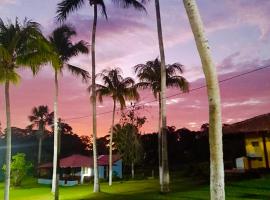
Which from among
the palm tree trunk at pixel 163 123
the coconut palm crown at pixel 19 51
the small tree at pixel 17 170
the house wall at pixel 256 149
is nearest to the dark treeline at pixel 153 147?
the small tree at pixel 17 170

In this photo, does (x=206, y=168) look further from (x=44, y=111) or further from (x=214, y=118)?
(x=44, y=111)

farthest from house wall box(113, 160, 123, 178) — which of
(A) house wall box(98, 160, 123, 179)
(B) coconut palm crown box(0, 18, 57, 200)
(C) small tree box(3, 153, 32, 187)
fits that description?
(B) coconut palm crown box(0, 18, 57, 200)

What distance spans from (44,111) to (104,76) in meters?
46.7

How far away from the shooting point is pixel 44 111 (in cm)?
8319

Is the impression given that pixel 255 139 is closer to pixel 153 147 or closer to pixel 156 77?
pixel 156 77

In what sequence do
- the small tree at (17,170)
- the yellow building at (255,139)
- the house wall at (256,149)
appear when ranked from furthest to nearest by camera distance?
the small tree at (17,170) < the house wall at (256,149) < the yellow building at (255,139)

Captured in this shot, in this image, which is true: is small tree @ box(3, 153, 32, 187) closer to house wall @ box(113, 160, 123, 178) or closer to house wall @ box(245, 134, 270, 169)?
house wall @ box(113, 160, 123, 178)

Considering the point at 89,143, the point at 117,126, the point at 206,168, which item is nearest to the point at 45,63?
the point at 206,168

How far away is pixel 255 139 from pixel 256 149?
83cm

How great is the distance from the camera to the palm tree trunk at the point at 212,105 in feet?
28.2

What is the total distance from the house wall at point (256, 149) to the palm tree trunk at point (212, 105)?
70.5 feet

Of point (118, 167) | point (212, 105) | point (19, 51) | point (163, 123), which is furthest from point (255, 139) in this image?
point (118, 167)

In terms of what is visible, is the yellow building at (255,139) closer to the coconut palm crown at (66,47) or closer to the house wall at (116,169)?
the coconut palm crown at (66,47)

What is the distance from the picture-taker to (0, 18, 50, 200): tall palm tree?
21016 millimetres
